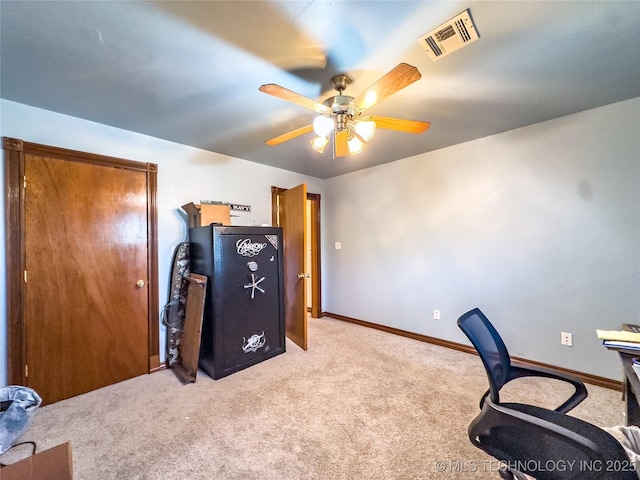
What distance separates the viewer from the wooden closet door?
209 cm

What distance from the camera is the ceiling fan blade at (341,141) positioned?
6.22ft

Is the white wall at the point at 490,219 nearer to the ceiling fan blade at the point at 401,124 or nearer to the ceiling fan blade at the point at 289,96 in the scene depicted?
the ceiling fan blade at the point at 401,124

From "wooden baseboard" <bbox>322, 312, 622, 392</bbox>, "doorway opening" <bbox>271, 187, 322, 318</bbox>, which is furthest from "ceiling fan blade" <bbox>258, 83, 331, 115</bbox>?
"doorway opening" <bbox>271, 187, 322, 318</bbox>

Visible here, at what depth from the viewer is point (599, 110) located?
221 centimetres

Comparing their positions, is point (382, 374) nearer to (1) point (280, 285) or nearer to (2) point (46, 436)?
(1) point (280, 285)

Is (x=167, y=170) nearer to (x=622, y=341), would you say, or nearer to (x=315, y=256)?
(x=315, y=256)

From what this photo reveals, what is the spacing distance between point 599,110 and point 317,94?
2379 mm

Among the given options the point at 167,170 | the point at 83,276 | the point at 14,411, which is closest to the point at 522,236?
the point at 167,170

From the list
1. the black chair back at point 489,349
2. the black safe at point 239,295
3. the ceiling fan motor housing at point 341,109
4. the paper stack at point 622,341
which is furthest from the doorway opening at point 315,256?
the paper stack at point 622,341

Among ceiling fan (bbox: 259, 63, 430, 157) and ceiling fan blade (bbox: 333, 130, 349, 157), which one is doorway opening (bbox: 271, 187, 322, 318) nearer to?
ceiling fan blade (bbox: 333, 130, 349, 157)

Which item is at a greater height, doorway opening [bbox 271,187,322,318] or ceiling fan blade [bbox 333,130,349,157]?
ceiling fan blade [bbox 333,130,349,157]

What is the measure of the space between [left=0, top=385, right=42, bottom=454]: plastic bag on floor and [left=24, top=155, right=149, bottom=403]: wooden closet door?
0.27 meters

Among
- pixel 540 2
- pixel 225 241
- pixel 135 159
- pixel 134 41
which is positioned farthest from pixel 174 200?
pixel 540 2

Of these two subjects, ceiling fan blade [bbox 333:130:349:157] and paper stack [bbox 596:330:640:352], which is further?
ceiling fan blade [bbox 333:130:349:157]
